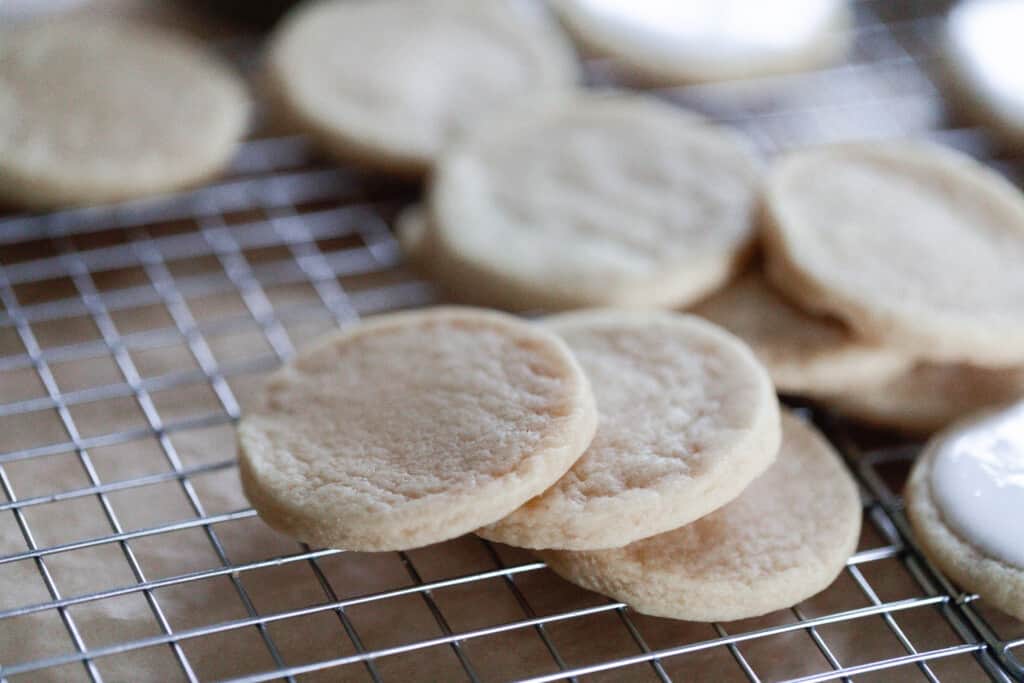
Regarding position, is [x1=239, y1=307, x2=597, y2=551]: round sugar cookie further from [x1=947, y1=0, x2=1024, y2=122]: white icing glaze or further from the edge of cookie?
[x1=947, y1=0, x2=1024, y2=122]: white icing glaze

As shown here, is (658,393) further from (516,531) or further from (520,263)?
(520,263)

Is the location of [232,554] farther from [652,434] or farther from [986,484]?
[986,484]

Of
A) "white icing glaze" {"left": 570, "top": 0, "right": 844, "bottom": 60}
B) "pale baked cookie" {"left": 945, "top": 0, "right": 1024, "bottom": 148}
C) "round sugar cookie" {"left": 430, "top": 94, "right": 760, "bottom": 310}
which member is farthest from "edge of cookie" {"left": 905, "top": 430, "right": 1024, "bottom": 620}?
"white icing glaze" {"left": 570, "top": 0, "right": 844, "bottom": 60}

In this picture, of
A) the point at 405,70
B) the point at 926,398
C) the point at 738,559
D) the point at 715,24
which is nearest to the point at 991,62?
the point at 715,24

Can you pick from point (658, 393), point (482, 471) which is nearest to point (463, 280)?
point (658, 393)

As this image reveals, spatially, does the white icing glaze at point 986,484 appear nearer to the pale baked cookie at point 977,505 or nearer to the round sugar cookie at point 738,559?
the pale baked cookie at point 977,505

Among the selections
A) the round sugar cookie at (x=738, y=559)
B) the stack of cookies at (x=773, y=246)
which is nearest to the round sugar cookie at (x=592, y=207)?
the stack of cookies at (x=773, y=246)
